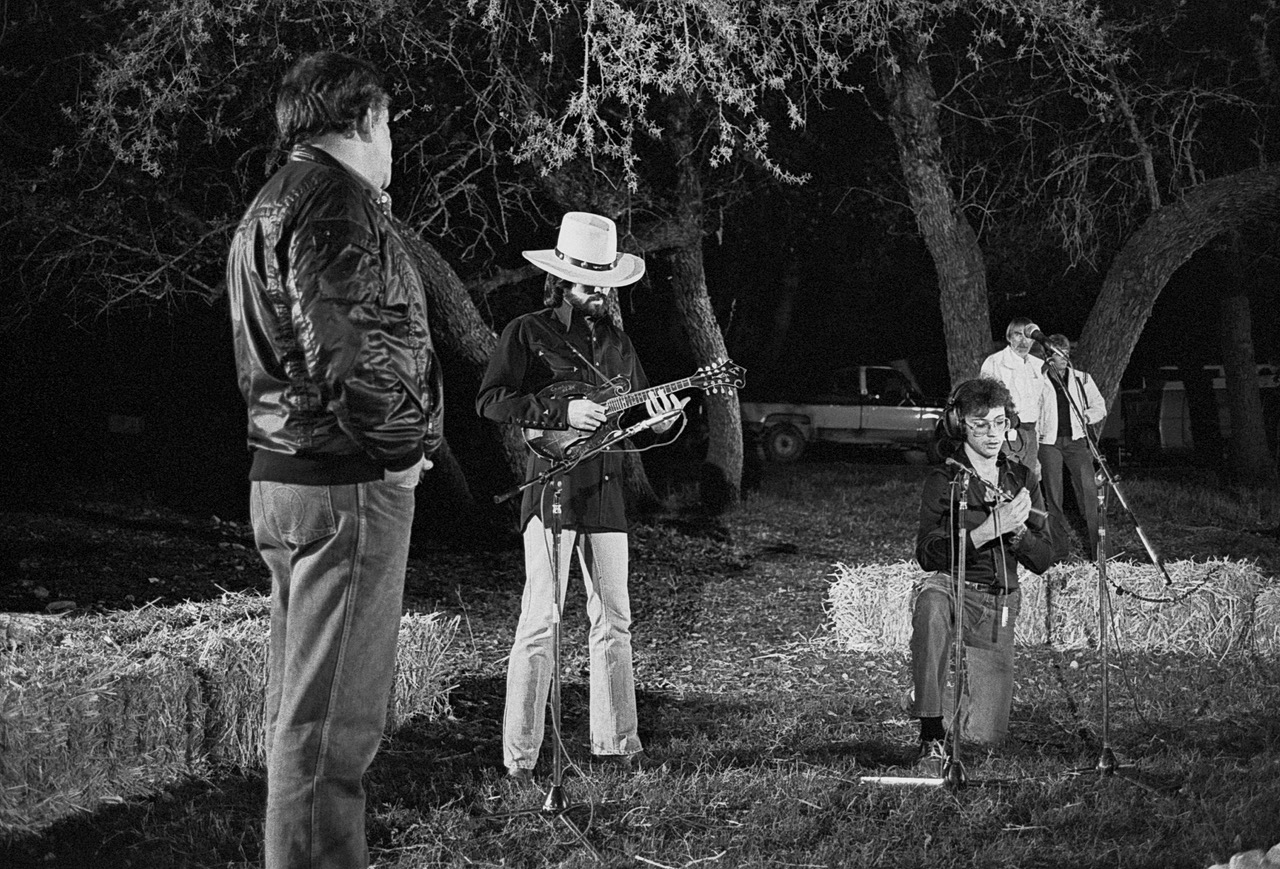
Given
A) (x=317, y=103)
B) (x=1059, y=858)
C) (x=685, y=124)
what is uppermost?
(x=685, y=124)

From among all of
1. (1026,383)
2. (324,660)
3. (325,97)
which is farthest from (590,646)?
(1026,383)

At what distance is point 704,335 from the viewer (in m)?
16.9

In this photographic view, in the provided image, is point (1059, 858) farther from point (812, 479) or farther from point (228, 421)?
point (228, 421)

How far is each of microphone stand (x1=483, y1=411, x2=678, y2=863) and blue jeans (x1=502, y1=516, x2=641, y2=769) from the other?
12 centimetres

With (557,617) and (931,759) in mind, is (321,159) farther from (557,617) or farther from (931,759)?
(931,759)

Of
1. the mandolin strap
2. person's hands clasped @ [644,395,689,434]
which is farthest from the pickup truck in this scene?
person's hands clasped @ [644,395,689,434]

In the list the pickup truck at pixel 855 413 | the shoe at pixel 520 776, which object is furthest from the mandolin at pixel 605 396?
the pickup truck at pixel 855 413

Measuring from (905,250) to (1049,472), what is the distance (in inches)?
447

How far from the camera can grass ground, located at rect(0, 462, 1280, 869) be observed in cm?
460

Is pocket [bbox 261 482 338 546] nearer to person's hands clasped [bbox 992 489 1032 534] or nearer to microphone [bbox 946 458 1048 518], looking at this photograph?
microphone [bbox 946 458 1048 518]

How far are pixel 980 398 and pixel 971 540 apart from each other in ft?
1.95

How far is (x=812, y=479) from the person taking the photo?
20094mm

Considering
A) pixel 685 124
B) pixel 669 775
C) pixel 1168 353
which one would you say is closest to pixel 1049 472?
pixel 685 124

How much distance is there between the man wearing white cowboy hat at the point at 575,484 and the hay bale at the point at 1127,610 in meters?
3.11
